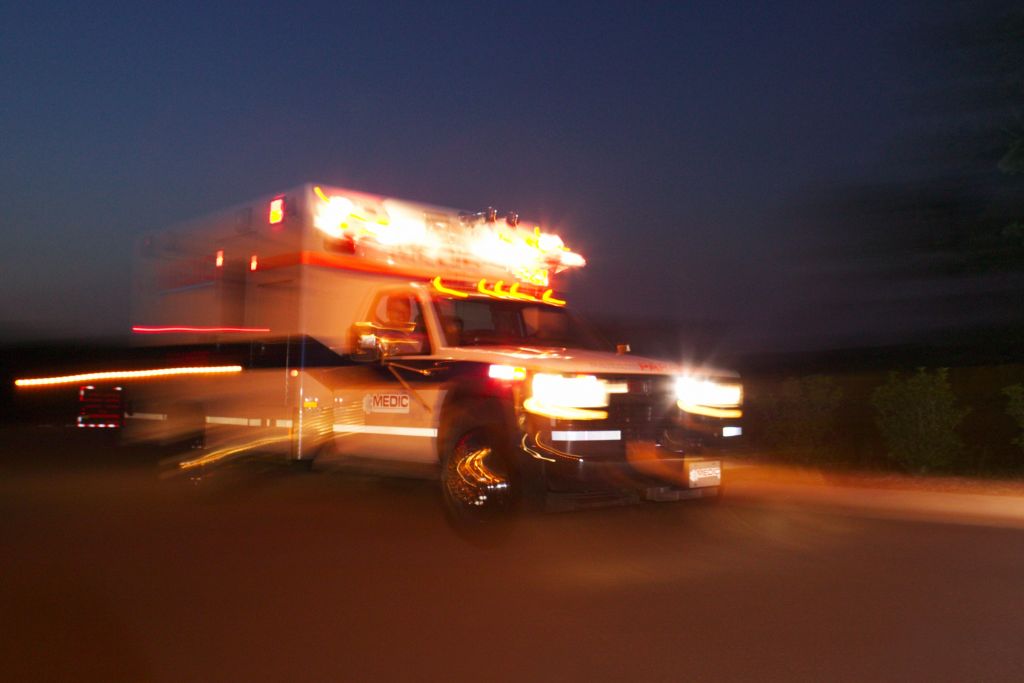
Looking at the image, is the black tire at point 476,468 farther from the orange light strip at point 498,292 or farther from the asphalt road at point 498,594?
the orange light strip at point 498,292

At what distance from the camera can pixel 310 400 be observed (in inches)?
352

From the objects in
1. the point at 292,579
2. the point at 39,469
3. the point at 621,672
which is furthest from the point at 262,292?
the point at 621,672

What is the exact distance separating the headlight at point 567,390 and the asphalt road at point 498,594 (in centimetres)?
116

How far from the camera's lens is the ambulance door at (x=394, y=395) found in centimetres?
818

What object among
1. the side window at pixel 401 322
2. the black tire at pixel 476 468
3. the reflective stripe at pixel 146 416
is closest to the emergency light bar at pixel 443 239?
the side window at pixel 401 322

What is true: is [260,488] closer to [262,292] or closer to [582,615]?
[262,292]

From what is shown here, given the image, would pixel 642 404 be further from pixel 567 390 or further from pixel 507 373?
pixel 507 373

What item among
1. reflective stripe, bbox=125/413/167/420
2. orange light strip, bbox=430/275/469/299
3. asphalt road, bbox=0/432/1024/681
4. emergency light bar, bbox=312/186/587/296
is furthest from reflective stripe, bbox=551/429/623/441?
reflective stripe, bbox=125/413/167/420

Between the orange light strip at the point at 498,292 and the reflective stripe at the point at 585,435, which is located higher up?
the orange light strip at the point at 498,292

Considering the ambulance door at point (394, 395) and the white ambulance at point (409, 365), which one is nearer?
the white ambulance at point (409, 365)

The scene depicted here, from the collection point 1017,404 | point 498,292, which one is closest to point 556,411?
point 498,292

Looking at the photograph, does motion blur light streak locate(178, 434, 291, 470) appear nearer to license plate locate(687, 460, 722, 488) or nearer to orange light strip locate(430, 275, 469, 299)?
orange light strip locate(430, 275, 469, 299)

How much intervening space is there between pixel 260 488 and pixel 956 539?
275 inches

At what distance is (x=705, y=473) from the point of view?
7707 mm
